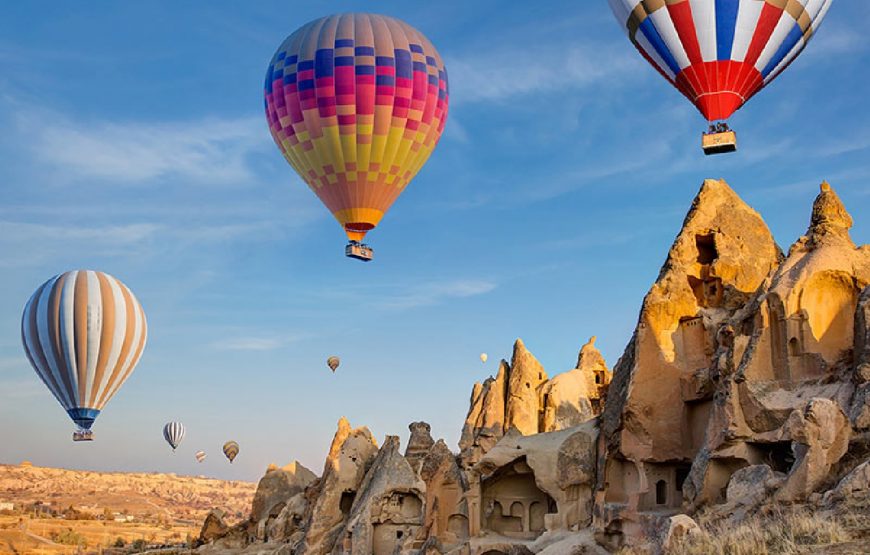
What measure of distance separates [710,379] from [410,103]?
1209 centimetres

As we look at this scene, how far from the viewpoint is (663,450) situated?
82.7 feet

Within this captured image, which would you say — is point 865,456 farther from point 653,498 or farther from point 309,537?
point 309,537

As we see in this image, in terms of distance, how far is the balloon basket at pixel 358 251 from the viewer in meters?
31.6

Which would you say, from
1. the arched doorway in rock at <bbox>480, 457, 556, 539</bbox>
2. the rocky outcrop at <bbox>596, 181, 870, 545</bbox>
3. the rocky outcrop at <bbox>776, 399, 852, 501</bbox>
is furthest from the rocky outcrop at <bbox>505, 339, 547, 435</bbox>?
the rocky outcrop at <bbox>776, 399, 852, 501</bbox>

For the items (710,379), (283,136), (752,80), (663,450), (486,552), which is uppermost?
(283,136)

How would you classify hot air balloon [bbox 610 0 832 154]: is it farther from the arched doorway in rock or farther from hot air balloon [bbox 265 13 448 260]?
the arched doorway in rock

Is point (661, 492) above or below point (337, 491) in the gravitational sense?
below

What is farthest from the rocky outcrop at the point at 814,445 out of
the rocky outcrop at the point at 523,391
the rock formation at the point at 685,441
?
the rocky outcrop at the point at 523,391

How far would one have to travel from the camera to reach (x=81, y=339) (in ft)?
123

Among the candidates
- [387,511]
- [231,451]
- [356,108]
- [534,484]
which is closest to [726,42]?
[356,108]

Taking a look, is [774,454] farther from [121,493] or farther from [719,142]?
[121,493]

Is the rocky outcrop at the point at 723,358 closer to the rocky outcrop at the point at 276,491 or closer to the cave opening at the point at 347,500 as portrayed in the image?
the cave opening at the point at 347,500

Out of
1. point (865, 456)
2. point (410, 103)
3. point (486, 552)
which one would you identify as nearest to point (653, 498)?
point (486, 552)

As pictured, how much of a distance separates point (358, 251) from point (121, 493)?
85.3 meters
